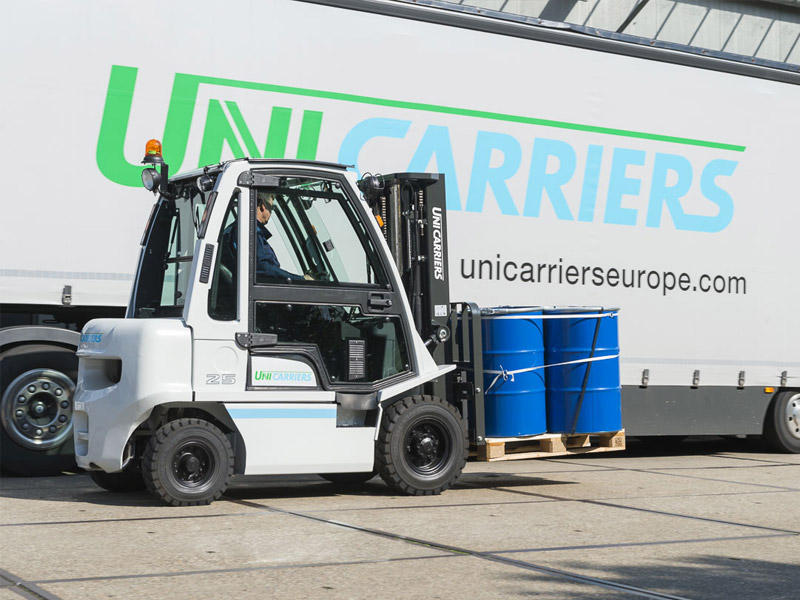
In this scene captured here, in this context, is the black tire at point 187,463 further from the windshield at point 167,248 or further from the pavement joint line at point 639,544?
the pavement joint line at point 639,544

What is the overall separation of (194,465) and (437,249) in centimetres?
240

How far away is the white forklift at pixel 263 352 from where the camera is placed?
23.3 feet

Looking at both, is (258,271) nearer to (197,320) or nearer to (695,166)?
(197,320)

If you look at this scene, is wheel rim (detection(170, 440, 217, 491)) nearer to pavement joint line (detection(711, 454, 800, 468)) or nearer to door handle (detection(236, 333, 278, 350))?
door handle (detection(236, 333, 278, 350))

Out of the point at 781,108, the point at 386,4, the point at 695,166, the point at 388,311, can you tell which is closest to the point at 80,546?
the point at 388,311

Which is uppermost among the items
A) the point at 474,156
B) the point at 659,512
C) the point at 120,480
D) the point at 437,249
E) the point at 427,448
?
the point at 474,156

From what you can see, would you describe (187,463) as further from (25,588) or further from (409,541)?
(25,588)

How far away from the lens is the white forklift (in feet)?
23.3

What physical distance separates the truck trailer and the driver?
194 centimetres

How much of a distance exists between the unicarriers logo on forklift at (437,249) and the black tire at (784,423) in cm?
517

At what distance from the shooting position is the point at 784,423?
11.9 m

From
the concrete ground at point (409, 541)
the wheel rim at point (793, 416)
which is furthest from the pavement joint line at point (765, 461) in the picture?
the concrete ground at point (409, 541)

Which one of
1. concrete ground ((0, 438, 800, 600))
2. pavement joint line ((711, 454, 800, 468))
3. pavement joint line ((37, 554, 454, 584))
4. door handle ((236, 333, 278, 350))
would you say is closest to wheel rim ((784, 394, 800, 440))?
pavement joint line ((711, 454, 800, 468))

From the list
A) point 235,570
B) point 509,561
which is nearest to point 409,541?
point 509,561
